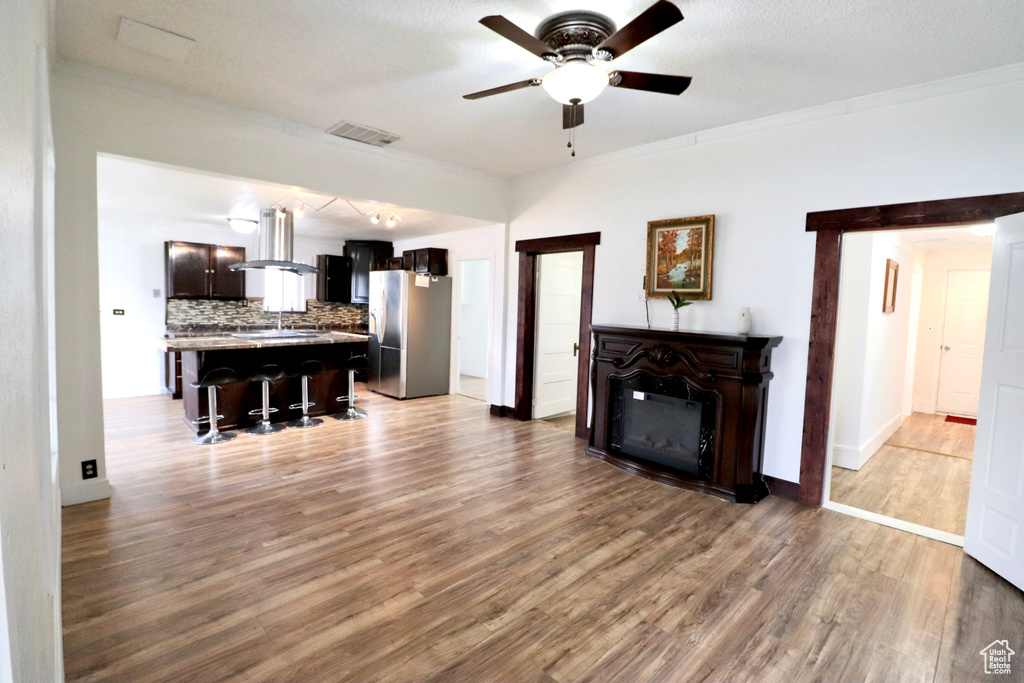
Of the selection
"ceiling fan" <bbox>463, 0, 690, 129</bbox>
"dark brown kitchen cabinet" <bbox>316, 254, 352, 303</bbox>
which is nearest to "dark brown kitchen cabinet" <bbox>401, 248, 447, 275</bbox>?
"dark brown kitchen cabinet" <bbox>316, 254, 352, 303</bbox>

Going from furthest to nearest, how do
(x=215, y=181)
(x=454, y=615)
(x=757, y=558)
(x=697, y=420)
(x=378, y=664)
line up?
(x=215, y=181), (x=697, y=420), (x=757, y=558), (x=454, y=615), (x=378, y=664)

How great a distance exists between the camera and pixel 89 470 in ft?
10.5

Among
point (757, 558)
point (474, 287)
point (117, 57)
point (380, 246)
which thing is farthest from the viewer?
point (474, 287)

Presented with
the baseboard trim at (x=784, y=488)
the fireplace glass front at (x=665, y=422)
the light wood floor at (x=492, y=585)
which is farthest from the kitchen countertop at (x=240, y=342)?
the baseboard trim at (x=784, y=488)

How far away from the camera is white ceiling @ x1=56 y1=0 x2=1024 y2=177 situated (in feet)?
7.72

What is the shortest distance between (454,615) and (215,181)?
4370 mm

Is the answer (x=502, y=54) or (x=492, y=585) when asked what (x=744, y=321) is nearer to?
(x=502, y=54)

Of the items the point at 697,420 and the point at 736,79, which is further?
the point at 697,420

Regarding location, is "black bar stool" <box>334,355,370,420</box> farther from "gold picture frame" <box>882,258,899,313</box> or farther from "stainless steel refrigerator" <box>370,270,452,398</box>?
"gold picture frame" <box>882,258,899,313</box>

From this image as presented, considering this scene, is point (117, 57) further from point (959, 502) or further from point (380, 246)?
point (959, 502)

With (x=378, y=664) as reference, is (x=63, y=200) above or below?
above

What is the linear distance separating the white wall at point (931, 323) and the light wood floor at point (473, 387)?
6106mm

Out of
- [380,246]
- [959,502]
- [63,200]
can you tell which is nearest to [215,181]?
[63,200]

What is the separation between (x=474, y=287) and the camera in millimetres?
9469
